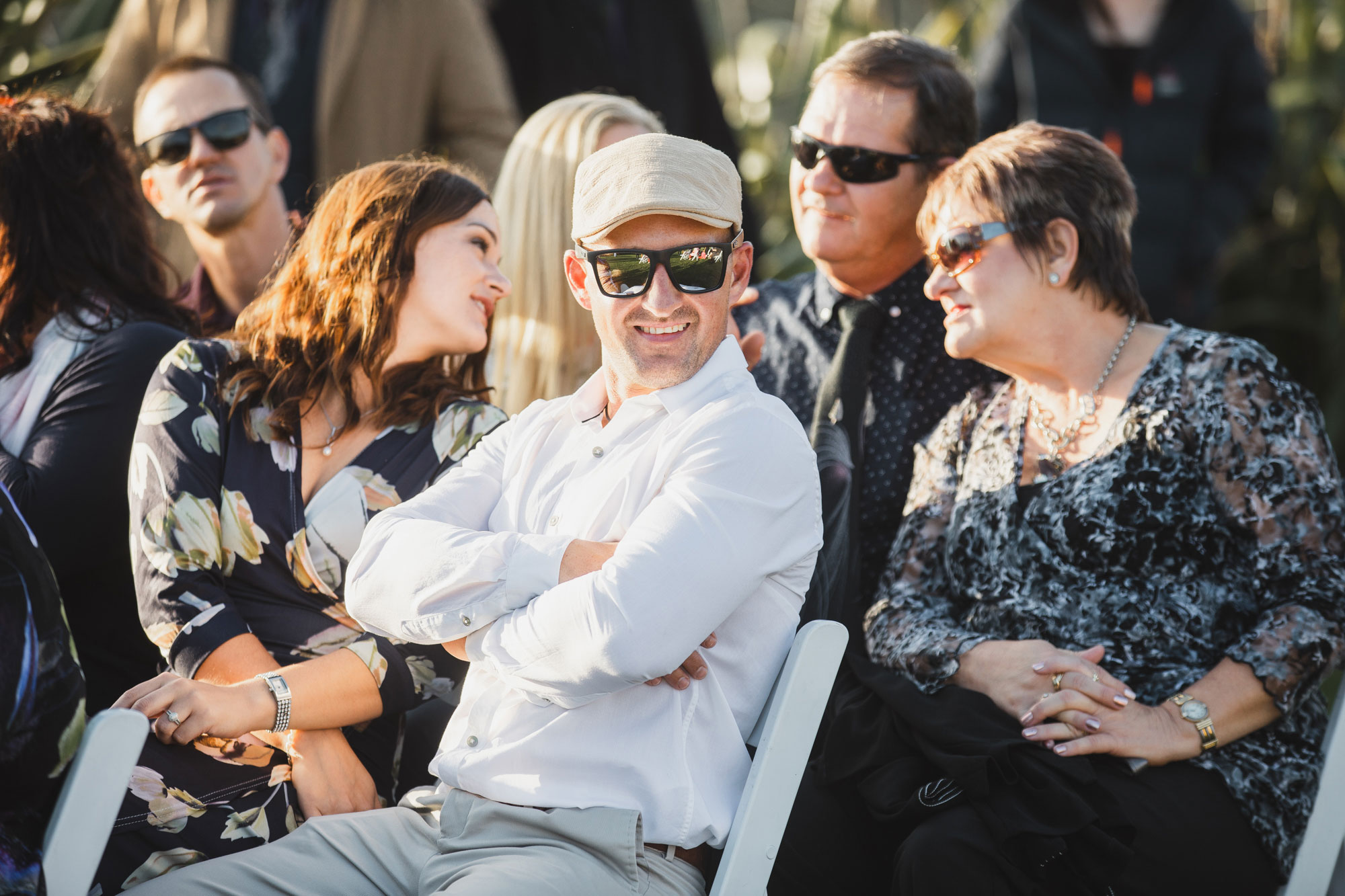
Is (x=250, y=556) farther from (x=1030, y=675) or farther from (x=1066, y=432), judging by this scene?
(x=1066, y=432)

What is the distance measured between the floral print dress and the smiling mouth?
65 cm

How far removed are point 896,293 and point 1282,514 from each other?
1116 millimetres

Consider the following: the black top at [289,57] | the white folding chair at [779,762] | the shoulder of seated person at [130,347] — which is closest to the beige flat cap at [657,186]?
the white folding chair at [779,762]

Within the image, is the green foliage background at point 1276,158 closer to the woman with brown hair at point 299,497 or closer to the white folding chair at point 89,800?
the woman with brown hair at point 299,497

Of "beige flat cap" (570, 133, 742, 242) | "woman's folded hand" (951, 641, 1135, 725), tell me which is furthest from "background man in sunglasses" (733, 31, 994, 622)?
"beige flat cap" (570, 133, 742, 242)

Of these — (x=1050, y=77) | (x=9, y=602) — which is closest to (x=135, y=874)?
(x=9, y=602)

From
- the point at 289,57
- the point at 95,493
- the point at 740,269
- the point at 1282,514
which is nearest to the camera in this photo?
the point at 740,269

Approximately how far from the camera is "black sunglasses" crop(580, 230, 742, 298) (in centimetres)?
211

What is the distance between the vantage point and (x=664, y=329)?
216 centimetres

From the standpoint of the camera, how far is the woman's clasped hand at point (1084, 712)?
2.32 meters

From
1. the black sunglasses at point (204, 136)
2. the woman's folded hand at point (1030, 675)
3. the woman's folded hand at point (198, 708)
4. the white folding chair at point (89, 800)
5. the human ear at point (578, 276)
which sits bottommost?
the woman's folded hand at point (1030, 675)

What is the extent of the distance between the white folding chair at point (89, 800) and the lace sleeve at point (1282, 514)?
77.2 inches

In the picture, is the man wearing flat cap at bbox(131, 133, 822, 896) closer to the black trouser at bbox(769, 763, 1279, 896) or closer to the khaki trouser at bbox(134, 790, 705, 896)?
the khaki trouser at bbox(134, 790, 705, 896)

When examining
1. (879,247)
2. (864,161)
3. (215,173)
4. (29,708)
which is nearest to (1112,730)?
(879,247)
